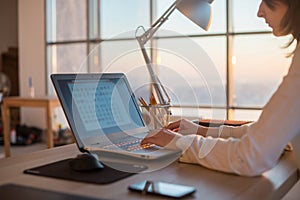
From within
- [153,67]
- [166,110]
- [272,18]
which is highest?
[272,18]

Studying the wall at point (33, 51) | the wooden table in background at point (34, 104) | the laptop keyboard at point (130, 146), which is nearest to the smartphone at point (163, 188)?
the laptop keyboard at point (130, 146)

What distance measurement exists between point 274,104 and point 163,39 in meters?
3.76

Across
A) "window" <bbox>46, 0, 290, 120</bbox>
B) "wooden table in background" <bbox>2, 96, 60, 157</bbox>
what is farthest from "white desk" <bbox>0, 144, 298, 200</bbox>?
"wooden table in background" <bbox>2, 96, 60, 157</bbox>

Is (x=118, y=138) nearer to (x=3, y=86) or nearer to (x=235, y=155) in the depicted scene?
(x=235, y=155)

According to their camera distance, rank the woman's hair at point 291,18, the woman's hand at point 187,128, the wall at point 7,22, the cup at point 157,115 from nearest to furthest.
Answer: the woman's hair at point 291,18
the woman's hand at point 187,128
the cup at point 157,115
the wall at point 7,22

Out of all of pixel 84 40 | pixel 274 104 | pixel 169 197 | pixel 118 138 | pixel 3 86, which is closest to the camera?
pixel 169 197

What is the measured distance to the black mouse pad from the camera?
1.01 meters

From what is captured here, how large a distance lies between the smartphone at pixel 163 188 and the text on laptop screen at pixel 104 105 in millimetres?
438

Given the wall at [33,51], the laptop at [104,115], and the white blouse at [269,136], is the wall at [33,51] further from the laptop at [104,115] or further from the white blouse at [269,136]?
the white blouse at [269,136]

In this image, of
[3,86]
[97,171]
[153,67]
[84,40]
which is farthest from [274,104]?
[3,86]

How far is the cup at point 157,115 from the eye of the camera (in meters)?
1.52

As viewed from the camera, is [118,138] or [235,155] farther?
[118,138]

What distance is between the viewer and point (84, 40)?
524 centimetres

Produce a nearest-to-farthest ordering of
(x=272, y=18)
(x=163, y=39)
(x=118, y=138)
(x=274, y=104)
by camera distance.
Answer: (x=274, y=104) → (x=272, y=18) → (x=118, y=138) → (x=163, y=39)
